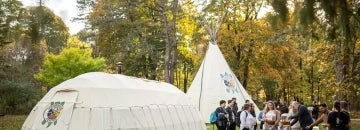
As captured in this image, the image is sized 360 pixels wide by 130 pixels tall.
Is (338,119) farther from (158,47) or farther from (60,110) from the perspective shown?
(158,47)

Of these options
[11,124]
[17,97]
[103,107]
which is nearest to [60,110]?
[103,107]

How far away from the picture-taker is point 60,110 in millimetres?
14156

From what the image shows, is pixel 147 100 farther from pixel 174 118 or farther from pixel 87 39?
pixel 87 39

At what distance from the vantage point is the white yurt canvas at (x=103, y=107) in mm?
13930

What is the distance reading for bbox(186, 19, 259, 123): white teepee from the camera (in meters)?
24.2

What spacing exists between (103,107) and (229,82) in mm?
11896

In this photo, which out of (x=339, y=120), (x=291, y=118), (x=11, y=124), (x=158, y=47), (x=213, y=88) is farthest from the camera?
(x=158, y=47)

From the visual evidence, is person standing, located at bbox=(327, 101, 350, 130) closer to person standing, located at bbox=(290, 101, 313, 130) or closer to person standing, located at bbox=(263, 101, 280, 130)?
person standing, located at bbox=(290, 101, 313, 130)

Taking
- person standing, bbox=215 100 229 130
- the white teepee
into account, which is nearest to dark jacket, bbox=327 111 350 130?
person standing, bbox=215 100 229 130

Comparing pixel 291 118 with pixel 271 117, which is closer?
pixel 291 118

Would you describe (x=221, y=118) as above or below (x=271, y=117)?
below

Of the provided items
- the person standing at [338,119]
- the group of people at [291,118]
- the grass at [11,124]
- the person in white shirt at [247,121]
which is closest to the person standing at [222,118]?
the group of people at [291,118]

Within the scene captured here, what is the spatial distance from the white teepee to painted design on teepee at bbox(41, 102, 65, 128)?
10823mm

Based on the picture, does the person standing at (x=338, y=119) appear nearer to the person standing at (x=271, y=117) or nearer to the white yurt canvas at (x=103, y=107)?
the person standing at (x=271, y=117)
